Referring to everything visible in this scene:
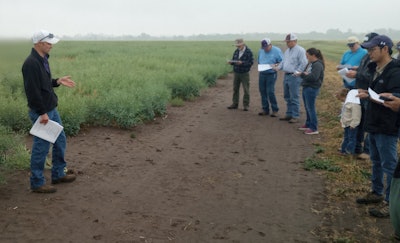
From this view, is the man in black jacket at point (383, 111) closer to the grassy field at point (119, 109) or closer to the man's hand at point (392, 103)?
the man's hand at point (392, 103)

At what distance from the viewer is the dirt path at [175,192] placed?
4047mm

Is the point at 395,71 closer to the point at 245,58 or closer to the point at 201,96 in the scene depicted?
the point at 245,58

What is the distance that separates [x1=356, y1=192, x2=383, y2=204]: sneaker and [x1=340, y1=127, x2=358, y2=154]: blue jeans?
1.94m

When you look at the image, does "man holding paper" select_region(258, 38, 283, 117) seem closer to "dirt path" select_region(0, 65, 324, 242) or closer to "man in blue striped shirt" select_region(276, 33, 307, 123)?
"man in blue striped shirt" select_region(276, 33, 307, 123)

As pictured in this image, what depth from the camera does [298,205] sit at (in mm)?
4789

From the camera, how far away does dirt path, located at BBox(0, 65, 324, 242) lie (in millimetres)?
4047

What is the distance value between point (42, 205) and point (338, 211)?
3.65 m

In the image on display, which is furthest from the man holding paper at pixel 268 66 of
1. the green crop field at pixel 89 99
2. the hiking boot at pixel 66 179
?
the hiking boot at pixel 66 179

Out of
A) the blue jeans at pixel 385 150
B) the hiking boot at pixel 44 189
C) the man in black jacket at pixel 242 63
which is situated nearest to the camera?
the blue jeans at pixel 385 150

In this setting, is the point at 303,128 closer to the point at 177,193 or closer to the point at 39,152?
the point at 177,193

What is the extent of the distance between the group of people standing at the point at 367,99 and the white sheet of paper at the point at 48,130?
3.85 metres

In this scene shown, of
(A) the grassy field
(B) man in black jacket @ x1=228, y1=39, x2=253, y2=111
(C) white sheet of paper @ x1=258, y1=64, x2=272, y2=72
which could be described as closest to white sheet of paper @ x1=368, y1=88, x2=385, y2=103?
(A) the grassy field

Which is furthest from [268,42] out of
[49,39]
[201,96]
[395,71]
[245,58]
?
[49,39]

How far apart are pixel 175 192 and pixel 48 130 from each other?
186 centimetres
